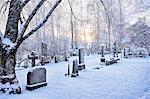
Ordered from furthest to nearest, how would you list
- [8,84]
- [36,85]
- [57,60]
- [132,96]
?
[57,60] < [36,85] < [8,84] < [132,96]

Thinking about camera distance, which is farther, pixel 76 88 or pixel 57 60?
pixel 57 60

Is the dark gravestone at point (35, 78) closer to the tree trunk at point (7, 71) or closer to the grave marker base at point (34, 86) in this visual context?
the grave marker base at point (34, 86)

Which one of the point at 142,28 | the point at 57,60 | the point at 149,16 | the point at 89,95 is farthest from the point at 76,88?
the point at 149,16

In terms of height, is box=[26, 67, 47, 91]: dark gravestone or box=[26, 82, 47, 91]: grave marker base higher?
box=[26, 67, 47, 91]: dark gravestone

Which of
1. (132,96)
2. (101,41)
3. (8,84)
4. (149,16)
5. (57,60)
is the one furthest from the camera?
(101,41)

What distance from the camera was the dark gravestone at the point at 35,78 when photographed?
32.0 feet

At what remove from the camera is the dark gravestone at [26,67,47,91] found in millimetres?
9755

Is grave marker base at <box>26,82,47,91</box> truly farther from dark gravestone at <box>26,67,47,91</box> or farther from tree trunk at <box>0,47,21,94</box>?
tree trunk at <box>0,47,21,94</box>

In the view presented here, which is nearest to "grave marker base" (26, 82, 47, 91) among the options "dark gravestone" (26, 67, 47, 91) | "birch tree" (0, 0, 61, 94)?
"dark gravestone" (26, 67, 47, 91)

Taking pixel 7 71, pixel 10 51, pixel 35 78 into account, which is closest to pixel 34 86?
pixel 35 78

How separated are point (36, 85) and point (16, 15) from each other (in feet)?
9.33

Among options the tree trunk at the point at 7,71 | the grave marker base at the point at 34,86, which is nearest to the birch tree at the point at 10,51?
the tree trunk at the point at 7,71

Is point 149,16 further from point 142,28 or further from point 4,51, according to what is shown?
point 4,51

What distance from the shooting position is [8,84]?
9266 mm
